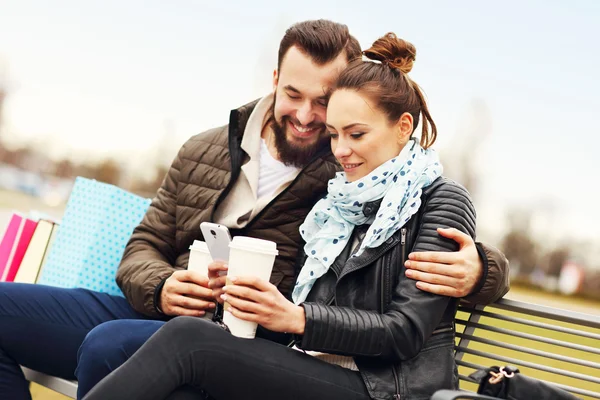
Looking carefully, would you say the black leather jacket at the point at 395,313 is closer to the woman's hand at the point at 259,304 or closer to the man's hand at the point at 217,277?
the woman's hand at the point at 259,304

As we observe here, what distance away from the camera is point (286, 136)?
3.31 meters

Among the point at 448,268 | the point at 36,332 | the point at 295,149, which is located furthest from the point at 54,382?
the point at 448,268

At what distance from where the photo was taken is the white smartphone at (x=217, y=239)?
2527mm

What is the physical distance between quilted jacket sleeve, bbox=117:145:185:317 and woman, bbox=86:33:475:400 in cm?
65

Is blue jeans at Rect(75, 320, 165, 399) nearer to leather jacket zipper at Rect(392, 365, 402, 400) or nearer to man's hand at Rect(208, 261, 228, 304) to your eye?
man's hand at Rect(208, 261, 228, 304)

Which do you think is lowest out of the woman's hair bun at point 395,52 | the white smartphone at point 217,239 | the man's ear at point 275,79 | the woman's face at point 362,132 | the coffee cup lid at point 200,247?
the coffee cup lid at point 200,247

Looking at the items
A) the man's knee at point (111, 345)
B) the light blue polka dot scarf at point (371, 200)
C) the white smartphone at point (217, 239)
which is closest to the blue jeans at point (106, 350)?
the man's knee at point (111, 345)

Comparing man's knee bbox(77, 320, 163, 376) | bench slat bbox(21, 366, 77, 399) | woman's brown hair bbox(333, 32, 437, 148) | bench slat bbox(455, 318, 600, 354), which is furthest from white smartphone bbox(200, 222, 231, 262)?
bench slat bbox(455, 318, 600, 354)

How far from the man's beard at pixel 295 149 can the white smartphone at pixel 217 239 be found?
0.75 m

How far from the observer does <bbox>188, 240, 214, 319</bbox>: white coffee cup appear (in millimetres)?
2848

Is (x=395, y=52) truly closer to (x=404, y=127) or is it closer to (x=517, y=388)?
(x=404, y=127)

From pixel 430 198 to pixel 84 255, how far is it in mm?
1779

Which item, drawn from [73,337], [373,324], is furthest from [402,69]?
[73,337]

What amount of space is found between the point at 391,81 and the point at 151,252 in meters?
1.34
